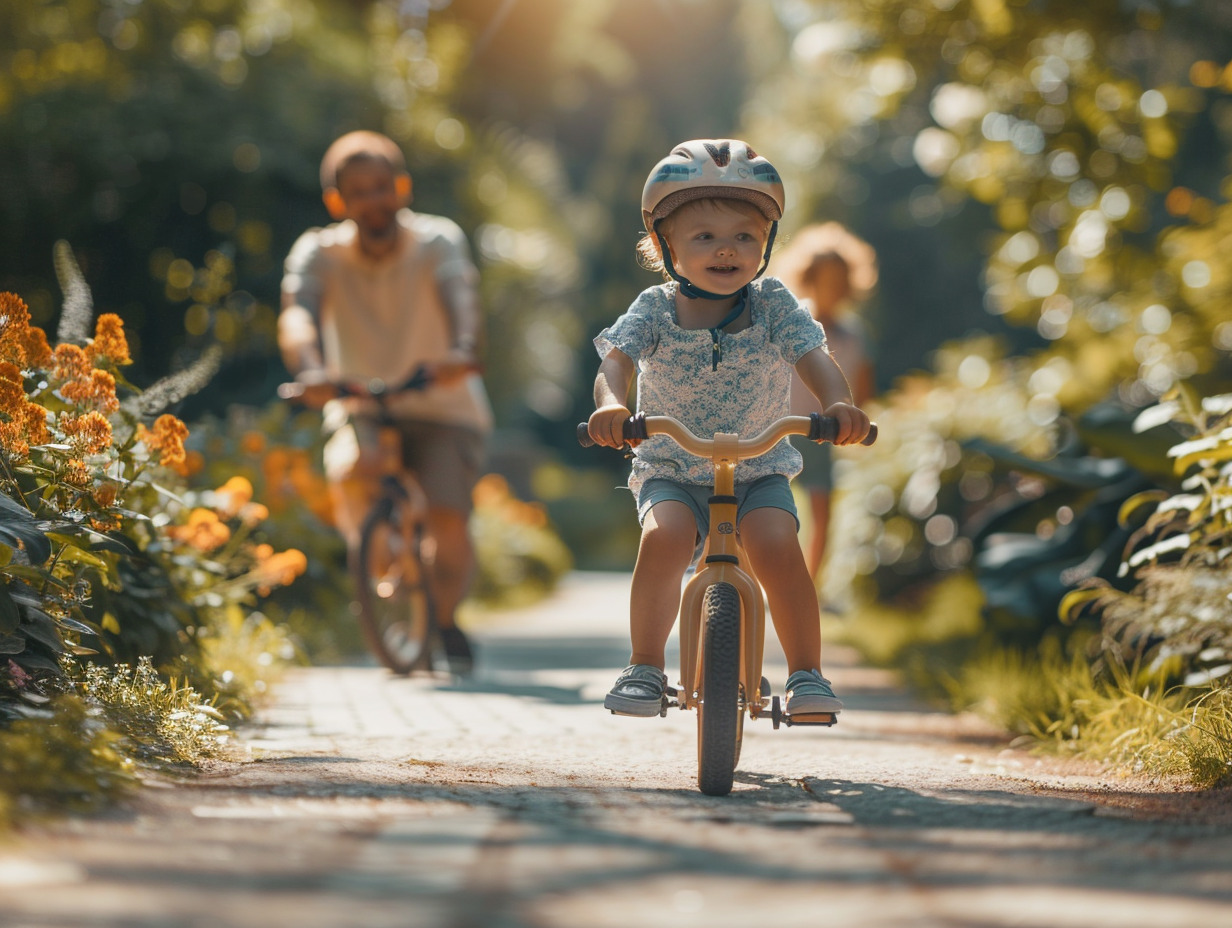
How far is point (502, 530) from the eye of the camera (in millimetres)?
13438

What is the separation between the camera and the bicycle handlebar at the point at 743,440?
347 cm

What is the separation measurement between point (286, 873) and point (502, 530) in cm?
1116

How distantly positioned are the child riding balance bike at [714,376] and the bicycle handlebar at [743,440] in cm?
11

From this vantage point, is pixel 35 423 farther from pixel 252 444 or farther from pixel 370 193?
pixel 252 444

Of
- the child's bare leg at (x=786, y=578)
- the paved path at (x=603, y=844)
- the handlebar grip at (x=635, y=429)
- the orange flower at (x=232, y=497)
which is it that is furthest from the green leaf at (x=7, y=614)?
the orange flower at (x=232, y=497)

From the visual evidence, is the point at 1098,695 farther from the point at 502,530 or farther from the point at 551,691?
the point at 502,530

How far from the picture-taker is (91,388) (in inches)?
157

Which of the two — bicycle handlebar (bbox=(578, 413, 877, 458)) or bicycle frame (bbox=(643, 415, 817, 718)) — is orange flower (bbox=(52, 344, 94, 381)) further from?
bicycle frame (bbox=(643, 415, 817, 718))

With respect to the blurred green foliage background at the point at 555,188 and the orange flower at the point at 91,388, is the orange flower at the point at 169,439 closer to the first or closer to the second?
the orange flower at the point at 91,388

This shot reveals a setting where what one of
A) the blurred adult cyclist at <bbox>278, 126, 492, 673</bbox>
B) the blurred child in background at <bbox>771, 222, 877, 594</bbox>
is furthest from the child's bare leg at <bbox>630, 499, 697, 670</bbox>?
the blurred child in background at <bbox>771, 222, 877, 594</bbox>

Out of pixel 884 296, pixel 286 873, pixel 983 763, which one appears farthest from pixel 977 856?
pixel 884 296

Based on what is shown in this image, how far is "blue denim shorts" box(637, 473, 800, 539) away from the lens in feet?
12.4

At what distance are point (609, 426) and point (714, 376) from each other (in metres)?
0.55

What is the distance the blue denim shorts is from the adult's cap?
0.70m
